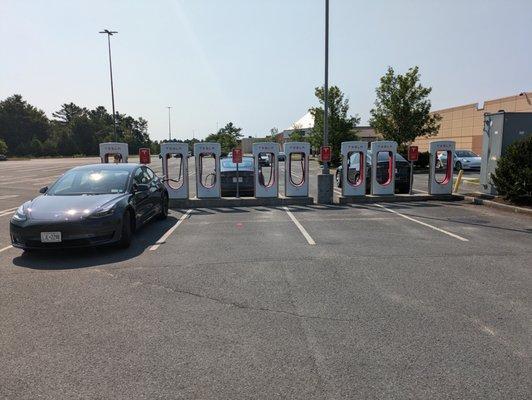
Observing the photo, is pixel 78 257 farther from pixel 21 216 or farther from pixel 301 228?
pixel 301 228

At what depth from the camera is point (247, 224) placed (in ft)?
32.6

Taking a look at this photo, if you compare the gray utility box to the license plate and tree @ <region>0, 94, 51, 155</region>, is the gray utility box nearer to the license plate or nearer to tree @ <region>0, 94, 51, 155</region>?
the license plate

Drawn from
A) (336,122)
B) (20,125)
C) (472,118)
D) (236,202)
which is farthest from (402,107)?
(20,125)

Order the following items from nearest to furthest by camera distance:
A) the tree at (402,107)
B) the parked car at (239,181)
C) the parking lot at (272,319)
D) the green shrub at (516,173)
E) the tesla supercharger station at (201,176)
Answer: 1. the parking lot at (272,319)
2. the green shrub at (516,173)
3. the tesla supercharger station at (201,176)
4. the parked car at (239,181)
5. the tree at (402,107)

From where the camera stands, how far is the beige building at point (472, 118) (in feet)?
111

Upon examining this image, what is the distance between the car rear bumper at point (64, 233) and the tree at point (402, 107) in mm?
25927

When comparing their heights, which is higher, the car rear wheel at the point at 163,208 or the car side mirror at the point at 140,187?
the car side mirror at the point at 140,187

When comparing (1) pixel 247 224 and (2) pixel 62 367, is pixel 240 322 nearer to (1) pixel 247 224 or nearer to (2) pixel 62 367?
(2) pixel 62 367

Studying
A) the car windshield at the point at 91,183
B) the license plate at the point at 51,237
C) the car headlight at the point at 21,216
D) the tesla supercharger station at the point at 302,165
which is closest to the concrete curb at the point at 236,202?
the tesla supercharger station at the point at 302,165

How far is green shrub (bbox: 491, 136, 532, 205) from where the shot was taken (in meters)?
11.2

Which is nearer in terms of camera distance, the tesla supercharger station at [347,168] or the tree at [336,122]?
the tesla supercharger station at [347,168]

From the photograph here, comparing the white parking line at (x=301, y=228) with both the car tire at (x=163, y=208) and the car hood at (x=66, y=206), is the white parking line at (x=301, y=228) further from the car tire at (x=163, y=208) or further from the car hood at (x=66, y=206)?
the car hood at (x=66, y=206)

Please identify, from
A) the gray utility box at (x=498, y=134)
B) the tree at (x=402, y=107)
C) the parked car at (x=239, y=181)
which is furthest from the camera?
the tree at (x=402, y=107)

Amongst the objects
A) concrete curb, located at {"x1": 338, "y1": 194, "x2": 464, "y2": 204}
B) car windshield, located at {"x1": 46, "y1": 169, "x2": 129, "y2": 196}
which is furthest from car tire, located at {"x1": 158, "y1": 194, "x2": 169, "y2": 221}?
concrete curb, located at {"x1": 338, "y1": 194, "x2": 464, "y2": 204}
